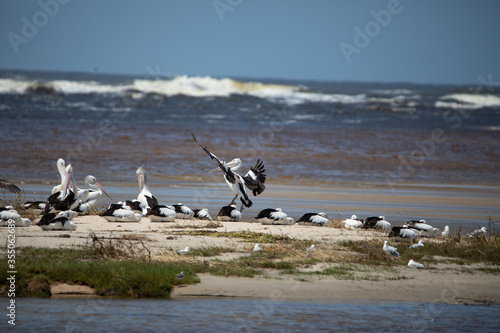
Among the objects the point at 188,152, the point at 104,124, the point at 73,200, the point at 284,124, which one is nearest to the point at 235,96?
the point at 284,124

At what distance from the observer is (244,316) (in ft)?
19.4

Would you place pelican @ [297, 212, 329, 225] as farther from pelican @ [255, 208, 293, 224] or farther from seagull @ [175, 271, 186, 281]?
seagull @ [175, 271, 186, 281]

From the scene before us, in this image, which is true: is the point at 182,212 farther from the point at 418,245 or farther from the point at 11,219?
the point at 418,245

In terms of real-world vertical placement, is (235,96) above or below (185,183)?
above

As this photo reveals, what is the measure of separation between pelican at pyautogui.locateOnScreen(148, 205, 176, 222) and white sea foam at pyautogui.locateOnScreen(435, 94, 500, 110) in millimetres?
55079

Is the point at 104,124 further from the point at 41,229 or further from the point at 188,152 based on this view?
the point at 41,229

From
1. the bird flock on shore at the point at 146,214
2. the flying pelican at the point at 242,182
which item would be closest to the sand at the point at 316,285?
the bird flock on shore at the point at 146,214

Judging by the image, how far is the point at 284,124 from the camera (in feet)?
131

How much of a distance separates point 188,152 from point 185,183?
22.4 feet

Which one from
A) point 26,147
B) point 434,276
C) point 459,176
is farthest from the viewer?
point 26,147

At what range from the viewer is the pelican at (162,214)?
32.1ft

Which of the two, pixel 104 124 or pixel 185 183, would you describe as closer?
pixel 185 183

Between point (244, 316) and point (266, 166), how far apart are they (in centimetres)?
1354

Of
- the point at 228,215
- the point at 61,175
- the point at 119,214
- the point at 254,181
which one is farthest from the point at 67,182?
the point at 254,181
